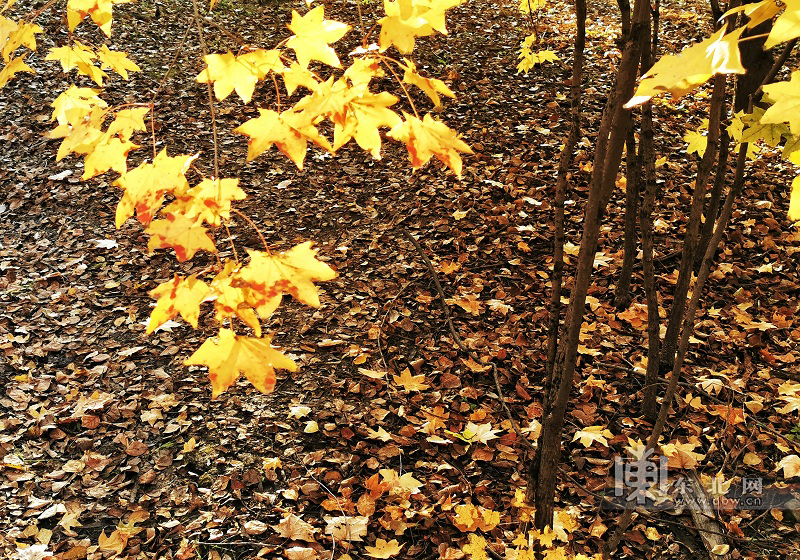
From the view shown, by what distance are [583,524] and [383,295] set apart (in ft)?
5.71

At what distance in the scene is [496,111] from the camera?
5.45 m

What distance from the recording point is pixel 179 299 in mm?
1245

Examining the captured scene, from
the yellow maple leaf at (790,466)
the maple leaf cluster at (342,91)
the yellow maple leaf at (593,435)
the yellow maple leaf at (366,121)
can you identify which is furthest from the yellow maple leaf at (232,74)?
the yellow maple leaf at (790,466)

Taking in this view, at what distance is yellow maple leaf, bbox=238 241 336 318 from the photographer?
1162 millimetres

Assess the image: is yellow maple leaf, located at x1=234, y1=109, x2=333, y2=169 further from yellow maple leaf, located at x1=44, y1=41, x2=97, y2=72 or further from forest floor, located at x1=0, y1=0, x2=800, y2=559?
yellow maple leaf, located at x1=44, y1=41, x2=97, y2=72

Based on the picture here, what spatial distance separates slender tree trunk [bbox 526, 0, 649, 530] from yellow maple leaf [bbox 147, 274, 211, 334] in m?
1.15

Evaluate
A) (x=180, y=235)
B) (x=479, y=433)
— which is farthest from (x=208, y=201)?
(x=479, y=433)

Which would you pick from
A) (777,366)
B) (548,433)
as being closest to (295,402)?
(548,433)

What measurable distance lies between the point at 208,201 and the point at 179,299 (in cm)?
22

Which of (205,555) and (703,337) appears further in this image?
(703,337)

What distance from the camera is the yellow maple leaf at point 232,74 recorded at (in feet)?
4.35

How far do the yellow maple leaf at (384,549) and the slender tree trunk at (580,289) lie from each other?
533 mm

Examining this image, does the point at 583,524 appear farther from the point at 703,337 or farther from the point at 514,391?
the point at 703,337

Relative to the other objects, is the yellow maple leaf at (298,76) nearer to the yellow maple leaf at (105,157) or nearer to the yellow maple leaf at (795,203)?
the yellow maple leaf at (105,157)
